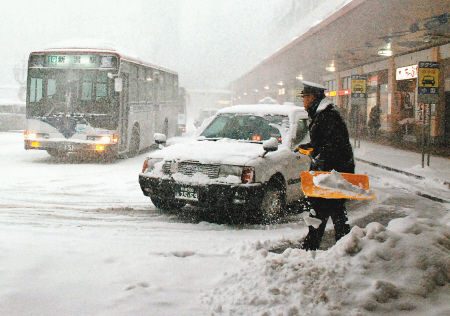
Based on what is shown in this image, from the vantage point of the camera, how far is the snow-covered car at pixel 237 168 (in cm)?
677

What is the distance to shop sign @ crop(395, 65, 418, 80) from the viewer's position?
23.1 m

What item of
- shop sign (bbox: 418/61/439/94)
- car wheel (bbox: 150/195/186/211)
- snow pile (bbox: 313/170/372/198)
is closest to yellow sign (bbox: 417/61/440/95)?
shop sign (bbox: 418/61/439/94)

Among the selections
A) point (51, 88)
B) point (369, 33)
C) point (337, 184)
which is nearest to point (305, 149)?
point (337, 184)

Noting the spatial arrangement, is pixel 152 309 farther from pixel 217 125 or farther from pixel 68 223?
pixel 217 125

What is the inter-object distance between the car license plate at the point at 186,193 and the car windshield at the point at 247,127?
1496mm

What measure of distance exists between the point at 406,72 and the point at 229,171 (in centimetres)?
1950

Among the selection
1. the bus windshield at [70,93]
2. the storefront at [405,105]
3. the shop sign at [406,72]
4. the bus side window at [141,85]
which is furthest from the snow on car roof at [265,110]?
the storefront at [405,105]

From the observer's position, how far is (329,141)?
17.2 feet

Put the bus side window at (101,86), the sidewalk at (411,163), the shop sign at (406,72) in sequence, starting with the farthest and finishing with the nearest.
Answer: the shop sign at (406,72)
the bus side window at (101,86)
the sidewalk at (411,163)

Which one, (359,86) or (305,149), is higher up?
(359,86)

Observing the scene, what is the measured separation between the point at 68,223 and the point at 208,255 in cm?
248

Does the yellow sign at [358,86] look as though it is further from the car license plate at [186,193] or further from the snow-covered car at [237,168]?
the car license plate at [186,193]

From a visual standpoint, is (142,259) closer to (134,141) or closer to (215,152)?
(215,152)

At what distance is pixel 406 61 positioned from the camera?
2411 cm
